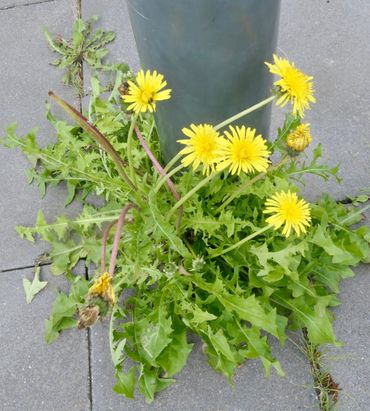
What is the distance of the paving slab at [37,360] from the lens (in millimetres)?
2387

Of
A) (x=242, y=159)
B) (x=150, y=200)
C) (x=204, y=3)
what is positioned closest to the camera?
(x=204, y=3)

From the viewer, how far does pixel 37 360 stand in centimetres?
248

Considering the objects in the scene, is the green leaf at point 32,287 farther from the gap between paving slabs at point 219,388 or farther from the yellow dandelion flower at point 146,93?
the yellow dandelion flower at point 146,93

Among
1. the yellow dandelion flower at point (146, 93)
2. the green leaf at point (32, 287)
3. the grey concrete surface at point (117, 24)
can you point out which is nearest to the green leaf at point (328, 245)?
the yellow dandelion flower at point (146, 93)

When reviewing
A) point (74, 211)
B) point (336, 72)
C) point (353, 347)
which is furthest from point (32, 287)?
point (336, 72)

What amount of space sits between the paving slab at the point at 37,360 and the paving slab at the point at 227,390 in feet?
0.37

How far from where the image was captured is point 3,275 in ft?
8.93

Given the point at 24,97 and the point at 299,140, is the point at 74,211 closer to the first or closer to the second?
the point at 24,97

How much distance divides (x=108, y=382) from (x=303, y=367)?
Result: 2.97ft

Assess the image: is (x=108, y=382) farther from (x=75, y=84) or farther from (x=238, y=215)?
(x=75, y=84)

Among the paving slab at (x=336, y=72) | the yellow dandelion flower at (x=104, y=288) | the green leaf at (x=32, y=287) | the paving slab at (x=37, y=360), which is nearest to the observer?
the yellow dandelion flower at (x=104, y=288)

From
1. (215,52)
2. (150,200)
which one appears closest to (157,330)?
(150,200)

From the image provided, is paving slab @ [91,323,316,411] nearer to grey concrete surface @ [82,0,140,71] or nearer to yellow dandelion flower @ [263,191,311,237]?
yellow dandelion flower @ [263,191,311,237]

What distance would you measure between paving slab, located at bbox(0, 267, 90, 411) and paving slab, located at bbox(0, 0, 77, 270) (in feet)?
0.78
